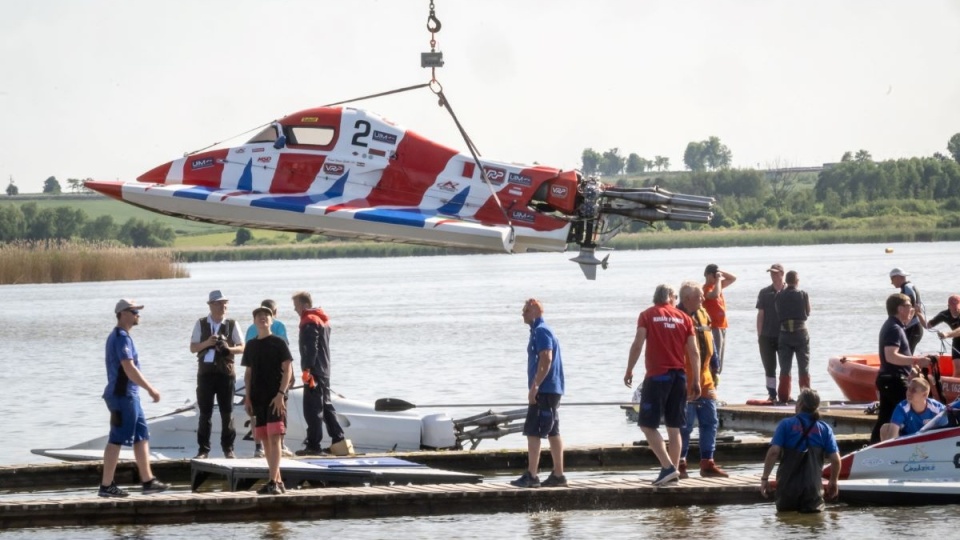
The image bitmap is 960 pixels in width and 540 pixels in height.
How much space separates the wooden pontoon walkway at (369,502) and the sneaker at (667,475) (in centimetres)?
5

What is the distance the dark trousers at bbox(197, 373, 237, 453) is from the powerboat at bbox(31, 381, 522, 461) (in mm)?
500

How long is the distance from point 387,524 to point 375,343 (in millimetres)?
28534

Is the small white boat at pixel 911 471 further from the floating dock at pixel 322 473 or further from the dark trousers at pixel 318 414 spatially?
the dark trousers at pixel 318 414

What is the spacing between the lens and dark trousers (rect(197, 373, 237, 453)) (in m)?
16.4

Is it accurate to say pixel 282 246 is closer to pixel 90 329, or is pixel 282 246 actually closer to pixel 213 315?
pixel 90 329

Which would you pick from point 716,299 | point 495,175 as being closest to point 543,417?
point 495,175

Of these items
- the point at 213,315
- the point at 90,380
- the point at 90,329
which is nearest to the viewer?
the point at 213,315

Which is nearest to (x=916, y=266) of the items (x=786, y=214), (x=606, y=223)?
(x=786, y=214)

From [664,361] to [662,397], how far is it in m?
0.32

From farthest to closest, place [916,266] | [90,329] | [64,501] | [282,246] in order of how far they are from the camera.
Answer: [282,246], [916,266], [90,329], [64,501]

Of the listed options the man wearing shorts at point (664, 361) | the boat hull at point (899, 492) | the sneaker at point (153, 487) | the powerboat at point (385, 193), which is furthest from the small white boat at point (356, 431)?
the boat hull at point (899, 492)

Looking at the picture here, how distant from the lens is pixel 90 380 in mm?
33125

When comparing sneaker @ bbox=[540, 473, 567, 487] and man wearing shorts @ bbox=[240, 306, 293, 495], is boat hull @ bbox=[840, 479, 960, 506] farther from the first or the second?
man wearing shorts @ bbox=[240, 306, 293, 495]

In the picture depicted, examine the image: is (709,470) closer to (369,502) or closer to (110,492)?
(369,502)
